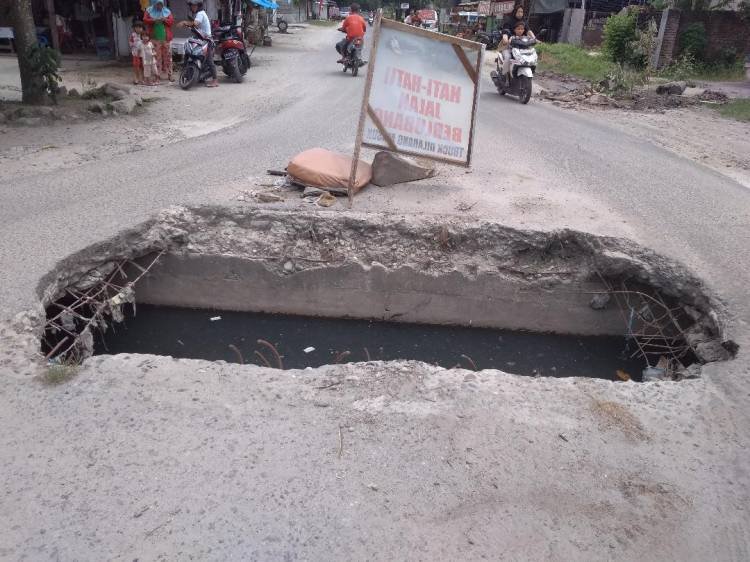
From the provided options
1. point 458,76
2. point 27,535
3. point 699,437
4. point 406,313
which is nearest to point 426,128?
point 458,76

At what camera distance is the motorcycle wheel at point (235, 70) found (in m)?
13.8

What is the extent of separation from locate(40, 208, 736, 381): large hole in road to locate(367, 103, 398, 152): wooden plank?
861 millimetres

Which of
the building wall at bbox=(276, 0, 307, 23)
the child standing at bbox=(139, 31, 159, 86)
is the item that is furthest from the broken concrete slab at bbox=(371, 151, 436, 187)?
the building wall at bbox=(276, 0, 307, 23)

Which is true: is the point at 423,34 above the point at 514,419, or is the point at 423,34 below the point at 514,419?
above

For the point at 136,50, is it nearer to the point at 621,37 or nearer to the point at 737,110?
the point at 737,110

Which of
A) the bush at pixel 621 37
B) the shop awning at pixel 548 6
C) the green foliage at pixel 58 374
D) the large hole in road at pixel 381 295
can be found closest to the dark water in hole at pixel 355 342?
the large hole in road at pixel 381 295

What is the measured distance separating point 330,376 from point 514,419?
104 cm

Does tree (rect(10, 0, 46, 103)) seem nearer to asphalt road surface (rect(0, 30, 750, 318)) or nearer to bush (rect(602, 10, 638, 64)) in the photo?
asphalt road surface (rect(0, 30, 750, 318))

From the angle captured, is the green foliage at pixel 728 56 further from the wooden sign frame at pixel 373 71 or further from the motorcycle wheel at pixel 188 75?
the wooden sign frame at pixel 373 71

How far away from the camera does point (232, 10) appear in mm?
19781

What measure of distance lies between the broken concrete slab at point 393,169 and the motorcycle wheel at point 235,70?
8858 millimetres

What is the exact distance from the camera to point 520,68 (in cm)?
1262

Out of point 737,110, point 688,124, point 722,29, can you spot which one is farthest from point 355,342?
point 722,29

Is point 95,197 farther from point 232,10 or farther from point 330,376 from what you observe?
point 232,10
